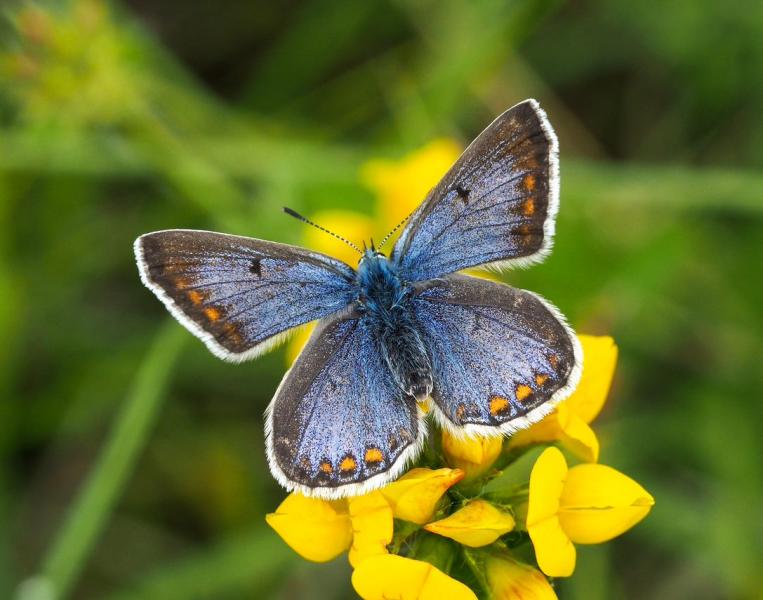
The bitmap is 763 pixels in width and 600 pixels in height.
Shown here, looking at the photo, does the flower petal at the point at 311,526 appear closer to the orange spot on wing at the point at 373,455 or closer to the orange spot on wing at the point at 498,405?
the orange spot on wing at the point at 373,455

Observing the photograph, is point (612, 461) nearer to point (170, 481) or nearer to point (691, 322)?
point (691, 322)

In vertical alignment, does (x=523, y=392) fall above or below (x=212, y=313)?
below

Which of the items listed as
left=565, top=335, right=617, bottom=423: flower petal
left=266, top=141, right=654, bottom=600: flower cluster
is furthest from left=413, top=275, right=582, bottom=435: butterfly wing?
left=565, top=335, right=617, bottom=423: flower petal

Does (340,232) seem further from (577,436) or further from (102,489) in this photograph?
(577,436)

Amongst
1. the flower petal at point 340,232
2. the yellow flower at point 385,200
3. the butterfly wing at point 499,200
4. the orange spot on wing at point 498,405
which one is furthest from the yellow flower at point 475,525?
the flower petal at point 340,232

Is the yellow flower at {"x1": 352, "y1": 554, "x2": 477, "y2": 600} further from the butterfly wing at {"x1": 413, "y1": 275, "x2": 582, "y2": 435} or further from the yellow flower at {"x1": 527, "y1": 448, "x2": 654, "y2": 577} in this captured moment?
the butterfly wing at {"x1": 413, "y1": 275, "x2": 582, "y2": 435}

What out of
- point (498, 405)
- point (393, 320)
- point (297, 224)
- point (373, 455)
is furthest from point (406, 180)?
point (373, 455)
